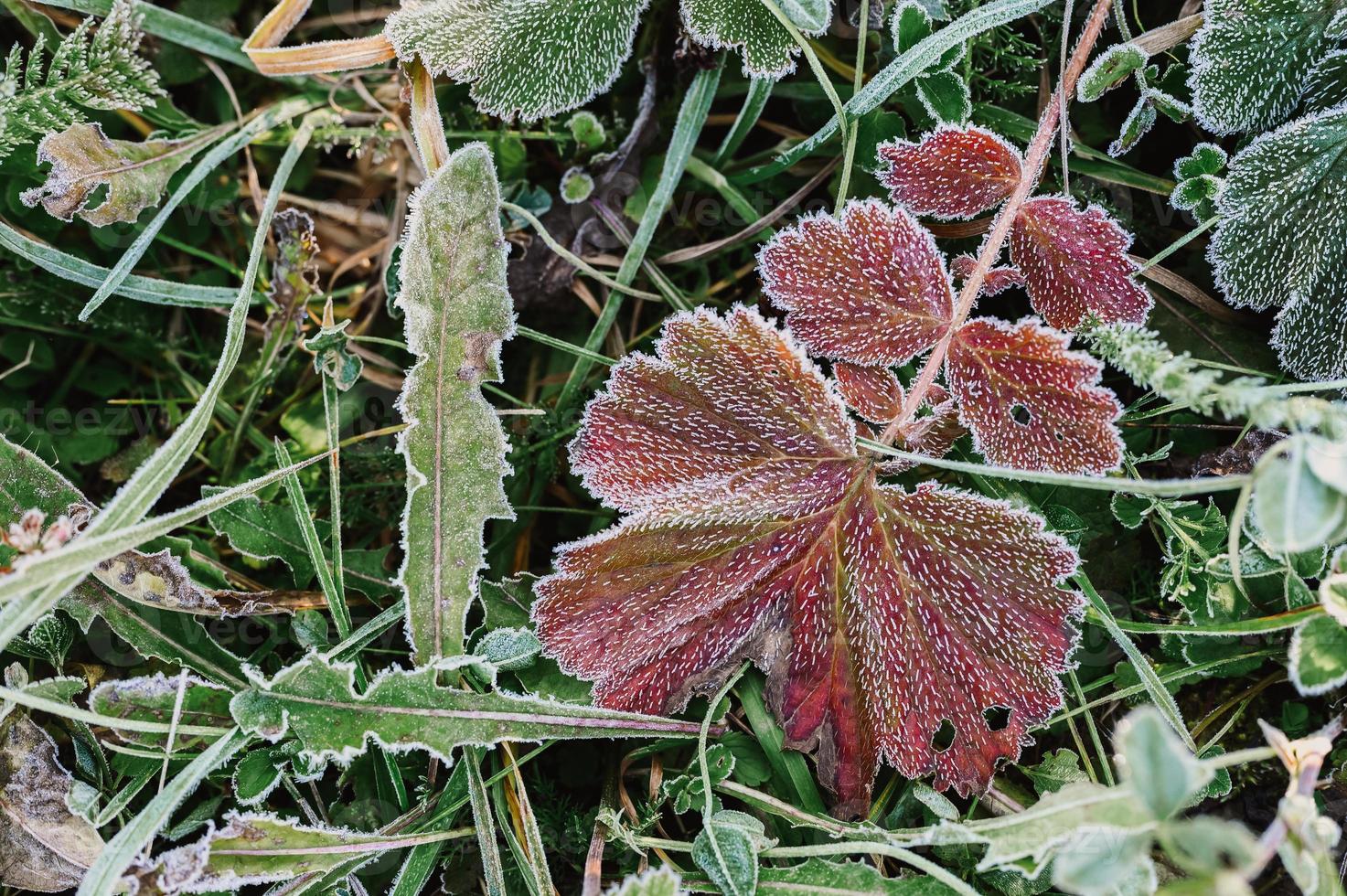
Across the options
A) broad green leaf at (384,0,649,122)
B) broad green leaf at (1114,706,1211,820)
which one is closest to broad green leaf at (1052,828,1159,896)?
broad green leaf at (1114,706,1211,820)

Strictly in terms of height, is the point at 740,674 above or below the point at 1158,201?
below

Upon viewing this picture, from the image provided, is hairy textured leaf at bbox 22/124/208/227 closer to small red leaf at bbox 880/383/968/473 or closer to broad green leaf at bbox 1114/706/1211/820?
small red leaf at bbox 880/383/968/473

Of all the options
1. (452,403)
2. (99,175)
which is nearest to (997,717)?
(452,403)

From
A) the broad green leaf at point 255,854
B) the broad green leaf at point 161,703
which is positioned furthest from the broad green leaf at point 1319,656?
the broad green leaf at point 161,703

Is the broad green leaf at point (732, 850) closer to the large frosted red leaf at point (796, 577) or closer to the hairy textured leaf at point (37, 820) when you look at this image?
the large frosted red leaf at point (796, 577)


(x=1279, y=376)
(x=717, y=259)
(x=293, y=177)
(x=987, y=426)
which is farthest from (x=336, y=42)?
(x=1279, y=376)

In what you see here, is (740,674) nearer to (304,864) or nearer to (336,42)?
(304,864)
